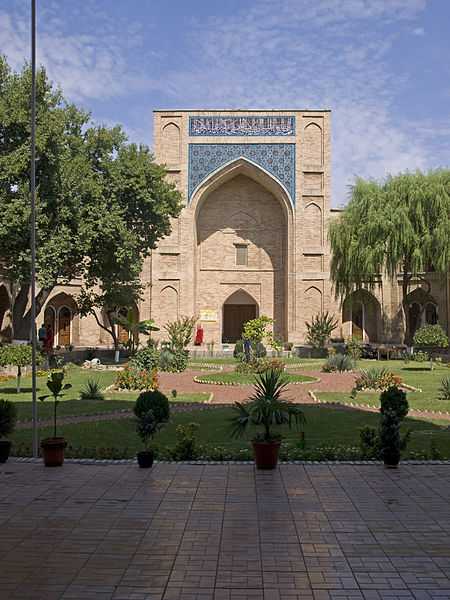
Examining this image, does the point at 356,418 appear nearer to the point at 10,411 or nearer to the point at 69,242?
the point at 10,411

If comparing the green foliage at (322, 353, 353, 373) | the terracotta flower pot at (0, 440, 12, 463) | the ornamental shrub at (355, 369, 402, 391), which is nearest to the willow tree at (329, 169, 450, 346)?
the green foliage at (322, 353, 353, 373)

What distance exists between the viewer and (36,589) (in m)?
3.58

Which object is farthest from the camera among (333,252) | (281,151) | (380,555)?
(281,151)

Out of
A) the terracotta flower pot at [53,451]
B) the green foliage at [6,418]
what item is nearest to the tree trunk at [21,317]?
the green foliage at [6,418]

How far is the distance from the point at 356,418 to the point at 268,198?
21.7 metres

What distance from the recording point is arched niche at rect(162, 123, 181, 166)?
28.2 metres

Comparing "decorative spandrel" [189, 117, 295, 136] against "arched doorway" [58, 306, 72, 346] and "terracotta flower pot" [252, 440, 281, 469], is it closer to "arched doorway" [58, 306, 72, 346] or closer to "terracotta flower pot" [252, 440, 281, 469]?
"arched doorway" [58, 306, 72, 346]

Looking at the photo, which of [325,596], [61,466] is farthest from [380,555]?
[61,466]

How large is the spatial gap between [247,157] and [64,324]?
45.8 ft

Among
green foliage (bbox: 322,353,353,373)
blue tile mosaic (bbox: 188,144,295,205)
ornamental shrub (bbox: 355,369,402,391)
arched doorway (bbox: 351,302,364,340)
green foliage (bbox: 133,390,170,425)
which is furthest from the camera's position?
arched doorway (bbox: 351,302,364,340)

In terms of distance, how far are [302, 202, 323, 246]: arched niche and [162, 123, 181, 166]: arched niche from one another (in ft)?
24.2

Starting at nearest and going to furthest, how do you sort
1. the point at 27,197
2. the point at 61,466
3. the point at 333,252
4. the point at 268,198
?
the point at 61,466 < the point at 27,197 < the point at 333,252 < the point at 268,198

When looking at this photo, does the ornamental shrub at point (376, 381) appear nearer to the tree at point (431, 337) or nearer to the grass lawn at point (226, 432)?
the grass lawn at point (226, 432)

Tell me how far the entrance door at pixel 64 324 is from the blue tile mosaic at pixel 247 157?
10334 millimetres
